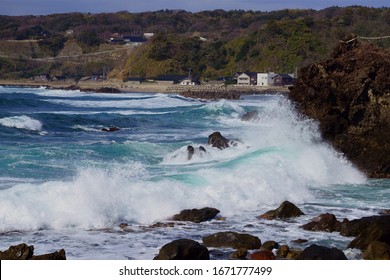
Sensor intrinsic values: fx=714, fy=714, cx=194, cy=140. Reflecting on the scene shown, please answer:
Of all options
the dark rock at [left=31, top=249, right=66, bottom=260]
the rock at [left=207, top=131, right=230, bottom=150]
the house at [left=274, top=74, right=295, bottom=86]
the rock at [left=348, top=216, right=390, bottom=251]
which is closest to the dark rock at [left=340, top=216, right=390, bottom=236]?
the rock at [left=348, top=216, right=390, bottom=251]

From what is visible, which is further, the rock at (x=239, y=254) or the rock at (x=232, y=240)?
the rock at (x=232, y=240)

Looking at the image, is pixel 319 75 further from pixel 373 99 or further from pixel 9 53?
pixel 9 53

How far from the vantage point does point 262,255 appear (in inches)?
403

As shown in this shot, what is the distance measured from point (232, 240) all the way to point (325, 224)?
2022 millimetres

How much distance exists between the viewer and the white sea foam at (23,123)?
29344mm

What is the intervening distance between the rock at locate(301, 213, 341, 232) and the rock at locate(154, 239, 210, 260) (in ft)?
9.60

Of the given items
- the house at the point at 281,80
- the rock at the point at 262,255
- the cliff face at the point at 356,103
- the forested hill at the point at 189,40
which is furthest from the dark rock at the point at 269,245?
the forested hill at the point at 189,40

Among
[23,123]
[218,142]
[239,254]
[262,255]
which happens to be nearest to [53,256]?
[239,254]

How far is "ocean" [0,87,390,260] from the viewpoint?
11531 mm

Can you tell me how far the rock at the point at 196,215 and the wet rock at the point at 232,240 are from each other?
1.75m

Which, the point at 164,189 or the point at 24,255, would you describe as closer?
the point at 24,255

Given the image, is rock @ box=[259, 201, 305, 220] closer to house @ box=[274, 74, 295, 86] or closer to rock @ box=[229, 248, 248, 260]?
rock @ box=[229, 248, 248, 260]

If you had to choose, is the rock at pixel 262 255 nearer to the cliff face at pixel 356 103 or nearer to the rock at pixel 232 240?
the rock at pixel 232 240

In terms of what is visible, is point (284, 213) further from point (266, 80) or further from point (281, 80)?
point (266, 80)
